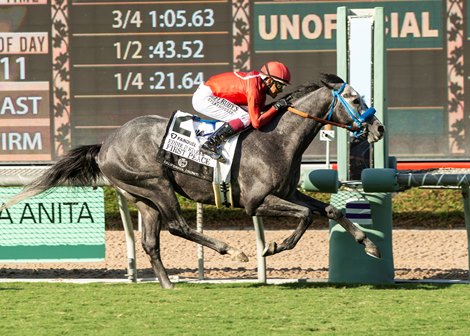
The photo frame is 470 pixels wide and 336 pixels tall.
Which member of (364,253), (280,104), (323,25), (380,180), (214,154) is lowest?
(364,253)

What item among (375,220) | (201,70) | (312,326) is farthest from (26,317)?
(201,70)

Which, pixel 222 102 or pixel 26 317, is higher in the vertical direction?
pixel 222 102

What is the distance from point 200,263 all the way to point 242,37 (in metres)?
4.03

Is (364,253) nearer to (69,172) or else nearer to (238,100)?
(238,100)

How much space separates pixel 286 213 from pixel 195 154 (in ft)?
2.04

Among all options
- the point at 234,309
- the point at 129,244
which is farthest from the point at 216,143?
the point at 234,309

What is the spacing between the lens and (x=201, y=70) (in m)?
11.8

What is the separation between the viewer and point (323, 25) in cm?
1177

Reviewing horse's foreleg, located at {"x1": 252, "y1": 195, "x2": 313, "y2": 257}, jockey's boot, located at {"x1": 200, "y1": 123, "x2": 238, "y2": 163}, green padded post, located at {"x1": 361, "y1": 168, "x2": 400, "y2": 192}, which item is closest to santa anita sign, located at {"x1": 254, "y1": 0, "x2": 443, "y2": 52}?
green padded post, located at {"x1": 361, "y1": 168, "x2": 400, "y2": 192}

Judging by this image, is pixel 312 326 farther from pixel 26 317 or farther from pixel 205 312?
pixel 26 317

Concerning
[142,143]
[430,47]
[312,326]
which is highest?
[430,47]

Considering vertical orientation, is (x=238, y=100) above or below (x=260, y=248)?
above

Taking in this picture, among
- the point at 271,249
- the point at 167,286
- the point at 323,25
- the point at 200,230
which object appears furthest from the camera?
the point at 323,25

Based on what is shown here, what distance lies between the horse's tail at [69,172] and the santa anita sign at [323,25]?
13.7 ft
